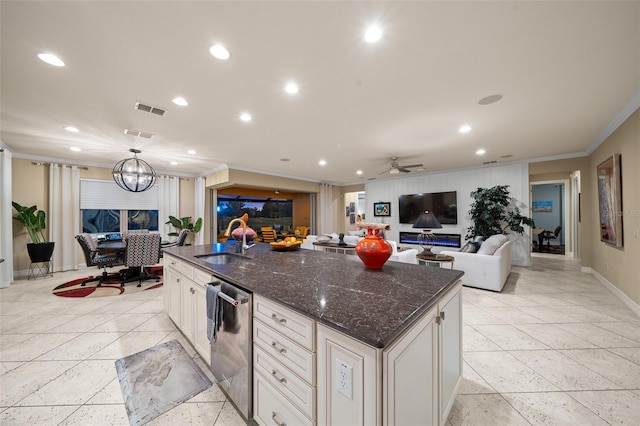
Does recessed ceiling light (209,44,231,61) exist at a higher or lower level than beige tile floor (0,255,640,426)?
higher

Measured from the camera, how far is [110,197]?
6.06 metres

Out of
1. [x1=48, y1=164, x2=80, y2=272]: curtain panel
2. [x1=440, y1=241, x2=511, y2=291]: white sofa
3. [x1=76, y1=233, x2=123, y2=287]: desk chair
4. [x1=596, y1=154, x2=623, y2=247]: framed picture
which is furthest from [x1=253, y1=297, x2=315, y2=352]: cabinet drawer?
[x1=48, y1=164, x2=80, y2=272]: curtain panel

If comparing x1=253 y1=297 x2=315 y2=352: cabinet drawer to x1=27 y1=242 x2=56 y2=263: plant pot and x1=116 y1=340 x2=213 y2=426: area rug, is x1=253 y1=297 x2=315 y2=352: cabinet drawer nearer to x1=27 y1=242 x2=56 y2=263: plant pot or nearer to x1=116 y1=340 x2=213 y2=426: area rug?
x1=116 y1=340 x2=213 y2=426: area rug

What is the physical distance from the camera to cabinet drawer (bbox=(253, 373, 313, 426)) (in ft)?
3.63

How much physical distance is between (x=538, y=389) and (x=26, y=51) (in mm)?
4581

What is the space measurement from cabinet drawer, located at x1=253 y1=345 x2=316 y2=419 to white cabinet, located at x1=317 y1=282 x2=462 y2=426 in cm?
7

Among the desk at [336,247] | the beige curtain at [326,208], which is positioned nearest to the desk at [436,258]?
the desk at [336,247]

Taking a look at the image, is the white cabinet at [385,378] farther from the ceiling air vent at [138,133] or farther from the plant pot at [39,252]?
the plant pot at [39,252]

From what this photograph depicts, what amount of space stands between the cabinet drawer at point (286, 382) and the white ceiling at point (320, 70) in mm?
2043

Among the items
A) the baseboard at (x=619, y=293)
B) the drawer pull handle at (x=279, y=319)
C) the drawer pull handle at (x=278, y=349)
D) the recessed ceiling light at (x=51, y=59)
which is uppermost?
the recessed ceiling light at (x=51, y=59)

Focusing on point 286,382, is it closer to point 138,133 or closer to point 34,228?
point 138,133

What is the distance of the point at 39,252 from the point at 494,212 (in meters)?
9.76

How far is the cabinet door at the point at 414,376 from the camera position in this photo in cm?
85

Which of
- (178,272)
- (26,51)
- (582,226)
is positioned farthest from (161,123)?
(582,226)
